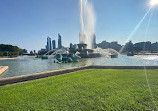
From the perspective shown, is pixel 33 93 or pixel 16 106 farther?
pixel 33 93

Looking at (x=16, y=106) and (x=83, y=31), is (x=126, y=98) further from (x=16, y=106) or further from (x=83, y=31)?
(x=83, y=31)

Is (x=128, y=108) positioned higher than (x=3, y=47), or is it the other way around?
(x=3, y=47)

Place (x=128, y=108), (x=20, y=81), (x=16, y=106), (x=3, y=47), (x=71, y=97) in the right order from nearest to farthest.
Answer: (x=128, y=108) < (x=16, y=106) < (x=71, y=97) < (x=20, y=81) < (x=3, y=47)

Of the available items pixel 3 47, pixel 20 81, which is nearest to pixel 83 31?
pixel 20 81

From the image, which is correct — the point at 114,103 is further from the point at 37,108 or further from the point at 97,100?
the point at 37,108

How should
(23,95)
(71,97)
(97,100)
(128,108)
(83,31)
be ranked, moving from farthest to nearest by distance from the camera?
1. (83,31)
2. (23,95)
3. (71,97)
4. (97,100)
5. (128,108)

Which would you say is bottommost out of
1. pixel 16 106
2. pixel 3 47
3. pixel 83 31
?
pixel 16 106

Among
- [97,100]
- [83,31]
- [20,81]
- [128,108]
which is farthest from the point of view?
[83,31]

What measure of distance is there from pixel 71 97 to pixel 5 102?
3.06 meters

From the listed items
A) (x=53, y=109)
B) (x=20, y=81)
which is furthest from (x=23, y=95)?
(x=20, y=81)

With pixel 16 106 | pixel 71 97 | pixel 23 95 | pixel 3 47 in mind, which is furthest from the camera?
pixel 3 47

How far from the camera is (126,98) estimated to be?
15.0 feet

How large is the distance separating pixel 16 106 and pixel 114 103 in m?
4.22

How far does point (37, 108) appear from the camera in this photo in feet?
13.0
